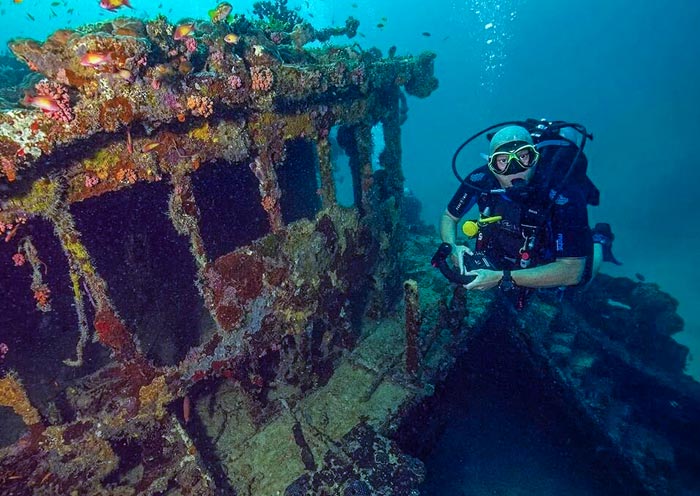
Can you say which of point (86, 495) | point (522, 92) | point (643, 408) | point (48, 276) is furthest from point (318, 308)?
point (522, 92)

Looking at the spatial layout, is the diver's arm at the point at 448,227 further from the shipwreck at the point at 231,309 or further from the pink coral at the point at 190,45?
the pink coral at the point at 190,45

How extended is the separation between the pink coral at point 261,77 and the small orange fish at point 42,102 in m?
1.79

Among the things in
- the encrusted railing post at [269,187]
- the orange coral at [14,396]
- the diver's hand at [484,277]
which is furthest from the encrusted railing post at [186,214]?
the diver's hand at [484,277]

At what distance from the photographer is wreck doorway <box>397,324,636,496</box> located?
5.50 meters

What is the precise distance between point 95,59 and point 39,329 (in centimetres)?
396

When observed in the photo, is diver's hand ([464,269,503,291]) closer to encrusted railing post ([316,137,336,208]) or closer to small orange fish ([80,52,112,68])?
encrusted railing post ([316,137,336,208])

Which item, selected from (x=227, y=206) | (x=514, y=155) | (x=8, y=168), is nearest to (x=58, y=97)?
(x=8, y=168)

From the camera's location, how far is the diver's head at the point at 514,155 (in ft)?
12.8

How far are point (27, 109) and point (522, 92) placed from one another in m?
118

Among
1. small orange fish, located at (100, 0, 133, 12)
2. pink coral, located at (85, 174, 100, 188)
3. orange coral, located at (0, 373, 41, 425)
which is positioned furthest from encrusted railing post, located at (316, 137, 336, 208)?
orange coral, located at (0, 373, 41, 425)

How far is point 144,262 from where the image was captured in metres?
5.96

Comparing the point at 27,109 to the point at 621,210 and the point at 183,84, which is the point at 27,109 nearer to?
the point at 183,84

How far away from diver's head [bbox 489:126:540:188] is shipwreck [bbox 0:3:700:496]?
1577mm

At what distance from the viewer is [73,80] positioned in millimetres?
3039
